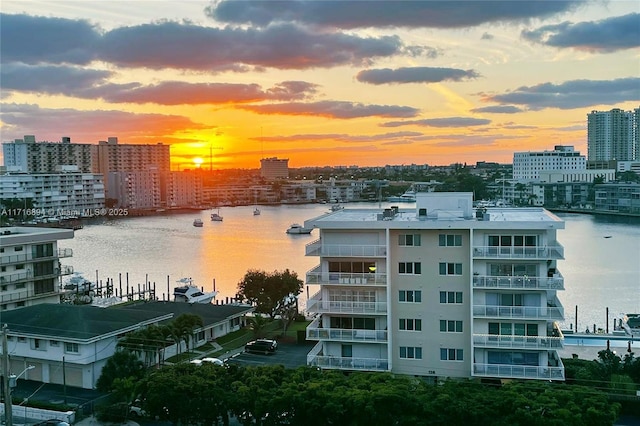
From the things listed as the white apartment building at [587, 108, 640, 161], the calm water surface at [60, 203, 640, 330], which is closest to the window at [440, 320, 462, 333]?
the calm water surface at [60, 203, 640, 330]

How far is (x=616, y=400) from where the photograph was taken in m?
11.0

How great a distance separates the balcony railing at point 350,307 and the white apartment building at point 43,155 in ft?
262

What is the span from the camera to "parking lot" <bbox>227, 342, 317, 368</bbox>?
14.2m

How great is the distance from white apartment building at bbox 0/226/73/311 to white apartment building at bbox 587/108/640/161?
115 meters

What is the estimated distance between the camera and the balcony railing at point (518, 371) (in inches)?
442

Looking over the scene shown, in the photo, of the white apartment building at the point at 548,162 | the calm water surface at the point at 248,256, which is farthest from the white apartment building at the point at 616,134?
the calm water surface at the point at 248,256

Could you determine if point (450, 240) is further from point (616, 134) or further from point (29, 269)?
point (616, 134)

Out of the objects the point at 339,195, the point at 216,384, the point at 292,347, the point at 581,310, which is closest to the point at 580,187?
the point at 339,195

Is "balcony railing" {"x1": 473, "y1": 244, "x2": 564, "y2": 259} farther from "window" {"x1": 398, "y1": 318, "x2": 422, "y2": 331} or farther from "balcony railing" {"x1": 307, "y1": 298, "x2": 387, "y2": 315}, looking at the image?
"balcony railing" {"x1": 307, "y1": 298, "x2": 387, "y2": 315}

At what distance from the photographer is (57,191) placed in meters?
70.8

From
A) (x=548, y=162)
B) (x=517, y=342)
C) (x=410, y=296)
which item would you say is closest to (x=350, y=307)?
(x=410, y=296)

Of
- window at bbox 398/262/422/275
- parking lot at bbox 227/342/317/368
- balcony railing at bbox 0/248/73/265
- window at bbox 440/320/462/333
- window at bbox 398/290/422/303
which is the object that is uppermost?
window at bbox 398/262/422/275

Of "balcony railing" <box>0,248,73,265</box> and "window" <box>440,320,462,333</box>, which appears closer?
"window" <box>440,320,462,333</box>

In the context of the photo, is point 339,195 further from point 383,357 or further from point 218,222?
point 383,357
